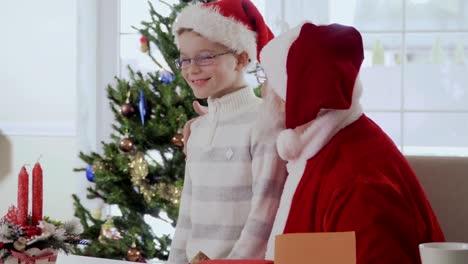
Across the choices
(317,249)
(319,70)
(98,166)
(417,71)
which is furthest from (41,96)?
(317,249)

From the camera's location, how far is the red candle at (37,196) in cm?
177

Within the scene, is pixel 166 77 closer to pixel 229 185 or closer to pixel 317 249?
pixel 229 185

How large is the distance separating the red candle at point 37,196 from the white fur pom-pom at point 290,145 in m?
0.51

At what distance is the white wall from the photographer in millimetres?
4586

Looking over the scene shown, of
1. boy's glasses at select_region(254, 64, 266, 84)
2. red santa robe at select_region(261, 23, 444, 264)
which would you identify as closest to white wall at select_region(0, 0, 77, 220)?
boy's glasses at select_region(254, 64, 266, 84)

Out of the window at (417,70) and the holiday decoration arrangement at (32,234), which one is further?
the window at (417,70)

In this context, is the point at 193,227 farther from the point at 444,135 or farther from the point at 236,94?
the point at 444,135

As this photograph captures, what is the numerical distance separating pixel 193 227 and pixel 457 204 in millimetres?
762

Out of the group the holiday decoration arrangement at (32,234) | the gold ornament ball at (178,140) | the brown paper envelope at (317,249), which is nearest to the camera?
the brown paper envelope at (317,249)

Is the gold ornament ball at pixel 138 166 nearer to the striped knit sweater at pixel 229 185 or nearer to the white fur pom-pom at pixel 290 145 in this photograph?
the striped knit sweater at pixel 229 185

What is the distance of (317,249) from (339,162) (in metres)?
0.80

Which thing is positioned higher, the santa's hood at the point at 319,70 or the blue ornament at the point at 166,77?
the blue ornament at the point at 166,77

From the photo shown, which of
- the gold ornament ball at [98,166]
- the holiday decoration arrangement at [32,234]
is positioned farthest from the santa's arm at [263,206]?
the gold ornament ball at [98,166]

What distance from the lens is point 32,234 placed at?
1.70 m
